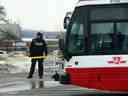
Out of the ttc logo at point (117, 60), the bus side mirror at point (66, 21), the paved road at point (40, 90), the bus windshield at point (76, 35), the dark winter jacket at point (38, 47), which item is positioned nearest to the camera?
the ttc logo at point (117, 60)

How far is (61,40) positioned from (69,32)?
0.34m

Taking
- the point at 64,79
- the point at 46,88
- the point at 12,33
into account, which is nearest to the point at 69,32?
the point at 64,79

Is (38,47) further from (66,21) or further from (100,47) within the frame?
(100,47)

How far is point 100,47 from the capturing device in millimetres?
14477

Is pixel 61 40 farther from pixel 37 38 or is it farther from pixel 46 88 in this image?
pixel 37 38

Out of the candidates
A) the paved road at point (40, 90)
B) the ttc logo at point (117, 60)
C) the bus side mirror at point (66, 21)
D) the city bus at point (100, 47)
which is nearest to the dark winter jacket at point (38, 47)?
the paved road at point (40, 90)

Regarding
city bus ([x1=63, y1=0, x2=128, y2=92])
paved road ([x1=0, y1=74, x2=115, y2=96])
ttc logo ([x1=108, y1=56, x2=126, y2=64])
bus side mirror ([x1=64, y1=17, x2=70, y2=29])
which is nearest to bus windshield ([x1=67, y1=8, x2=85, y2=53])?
city bus ([x1=63, y1=0, x2=128, y2=92])

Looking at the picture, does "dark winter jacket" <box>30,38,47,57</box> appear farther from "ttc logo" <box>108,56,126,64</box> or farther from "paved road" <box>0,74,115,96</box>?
"ttc logo" <box>108,56,126,64</box>

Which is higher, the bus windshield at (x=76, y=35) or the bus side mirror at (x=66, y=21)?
the bus side mirror at (x=66, y=21)

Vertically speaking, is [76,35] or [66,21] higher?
[66,21]

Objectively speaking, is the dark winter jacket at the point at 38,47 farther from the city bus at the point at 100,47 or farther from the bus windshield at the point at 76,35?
the city bus at the point at 100,47

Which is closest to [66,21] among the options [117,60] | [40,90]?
[117,60]

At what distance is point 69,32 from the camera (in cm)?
1488

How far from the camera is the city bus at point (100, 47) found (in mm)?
14266
